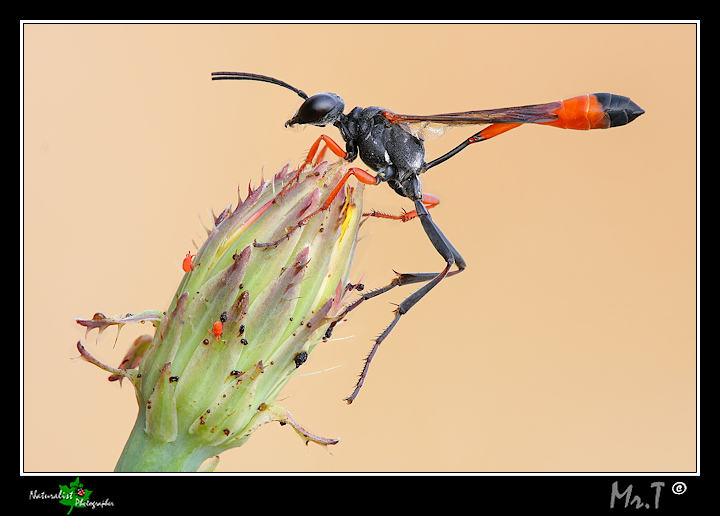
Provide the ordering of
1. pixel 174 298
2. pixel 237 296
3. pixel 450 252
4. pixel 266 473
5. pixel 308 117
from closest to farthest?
pixel 237 296, pixel 174 298, pixel 266 473, pixel 308 117, pixel 450 252

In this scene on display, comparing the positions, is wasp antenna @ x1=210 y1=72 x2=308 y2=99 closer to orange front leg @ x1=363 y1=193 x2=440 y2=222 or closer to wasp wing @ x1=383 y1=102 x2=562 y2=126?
wasp wing @ x1=383 y1=102 x2=562 y2=126

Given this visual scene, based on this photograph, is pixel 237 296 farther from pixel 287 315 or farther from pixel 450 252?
pixel 450 252

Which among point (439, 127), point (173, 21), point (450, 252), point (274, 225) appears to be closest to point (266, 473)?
point (274, 225)

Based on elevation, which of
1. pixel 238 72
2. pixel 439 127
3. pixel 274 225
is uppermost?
pixel 238 72

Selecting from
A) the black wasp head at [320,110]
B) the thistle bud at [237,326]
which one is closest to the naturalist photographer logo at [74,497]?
the thistle bud at [237,326]

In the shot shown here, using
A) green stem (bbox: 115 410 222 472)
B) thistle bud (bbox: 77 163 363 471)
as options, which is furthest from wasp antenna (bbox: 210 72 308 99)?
green stem (bbox: 115 410 222 472)

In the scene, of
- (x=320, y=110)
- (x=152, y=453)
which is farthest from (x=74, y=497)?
(x=320, y=110)

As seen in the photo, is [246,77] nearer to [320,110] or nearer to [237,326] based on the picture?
[320,110]

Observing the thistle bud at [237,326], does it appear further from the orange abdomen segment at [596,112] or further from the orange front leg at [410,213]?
the orange abdomen segment at [596,112]
